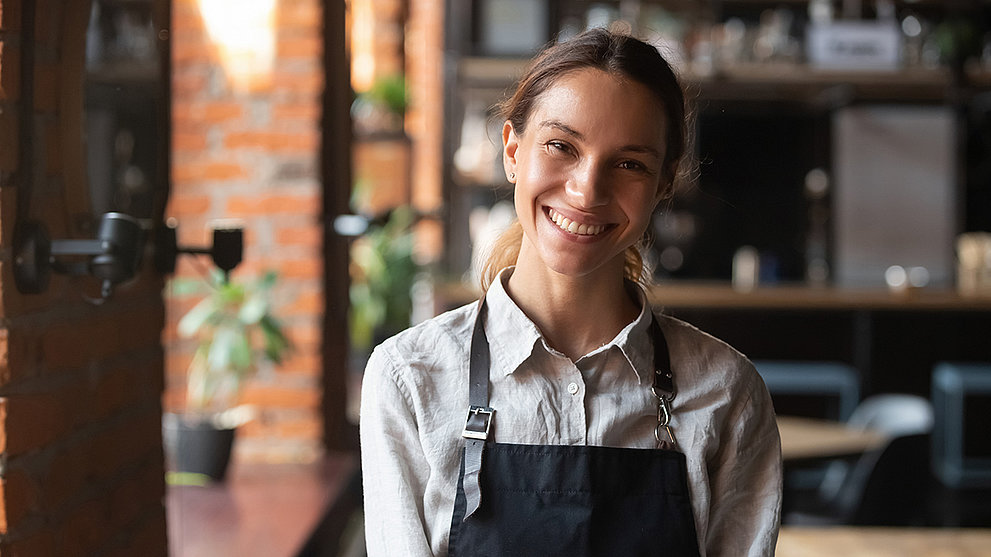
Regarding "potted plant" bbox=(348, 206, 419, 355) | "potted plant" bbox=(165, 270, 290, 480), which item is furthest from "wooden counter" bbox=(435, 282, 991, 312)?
"potted plant" bbox=(165, 270, 290, 480)

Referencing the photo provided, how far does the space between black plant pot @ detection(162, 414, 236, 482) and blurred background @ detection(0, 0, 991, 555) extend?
0.07 feet

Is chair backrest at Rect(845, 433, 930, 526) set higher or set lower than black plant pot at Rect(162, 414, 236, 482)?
lower

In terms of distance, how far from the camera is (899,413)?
11.4ft

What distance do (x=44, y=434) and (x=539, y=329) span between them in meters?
0.57

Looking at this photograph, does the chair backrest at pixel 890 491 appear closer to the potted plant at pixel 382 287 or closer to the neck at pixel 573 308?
the neck at pixel 573 308

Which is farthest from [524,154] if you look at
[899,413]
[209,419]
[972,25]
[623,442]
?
[972,25]

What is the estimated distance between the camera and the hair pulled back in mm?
1143

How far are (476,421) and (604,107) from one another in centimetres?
39

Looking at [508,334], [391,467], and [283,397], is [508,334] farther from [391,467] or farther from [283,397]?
[283,397]

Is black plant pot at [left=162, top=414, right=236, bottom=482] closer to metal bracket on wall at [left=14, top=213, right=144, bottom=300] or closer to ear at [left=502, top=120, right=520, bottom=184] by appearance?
metal bracket on wall at [left=14, top=213, right=144, bottom=300]

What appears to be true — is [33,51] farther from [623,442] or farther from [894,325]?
[894,325]

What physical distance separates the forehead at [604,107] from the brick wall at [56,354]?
552 mm

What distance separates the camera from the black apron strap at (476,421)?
Answer: 1.12 metres

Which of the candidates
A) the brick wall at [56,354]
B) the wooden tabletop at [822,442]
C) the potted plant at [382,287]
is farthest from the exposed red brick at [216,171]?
the wooden tabletop at [822,442]
